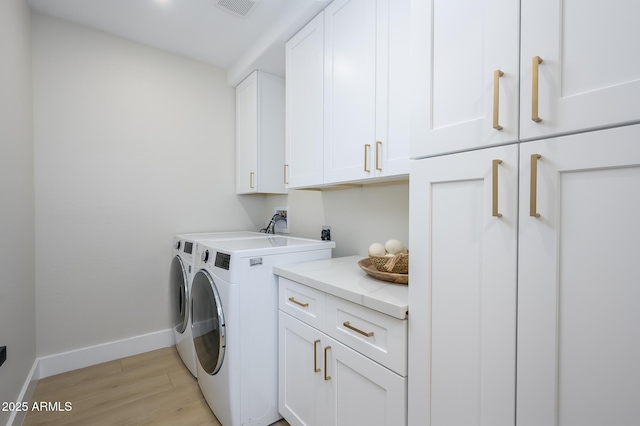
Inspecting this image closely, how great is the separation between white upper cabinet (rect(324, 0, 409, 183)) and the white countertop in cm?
49

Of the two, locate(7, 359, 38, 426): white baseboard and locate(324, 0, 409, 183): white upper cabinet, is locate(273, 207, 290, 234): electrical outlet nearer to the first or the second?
locate(324, 0, 409, 183): white upper cabinet

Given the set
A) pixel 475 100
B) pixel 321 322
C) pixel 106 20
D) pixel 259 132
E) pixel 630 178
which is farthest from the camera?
pixel 259 132

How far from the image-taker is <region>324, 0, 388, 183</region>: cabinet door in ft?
4.57

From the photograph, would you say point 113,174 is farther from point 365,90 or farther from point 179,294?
point 365,90

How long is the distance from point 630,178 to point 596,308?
0.89ft

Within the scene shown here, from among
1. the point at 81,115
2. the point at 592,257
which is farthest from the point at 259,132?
the point at 592,257

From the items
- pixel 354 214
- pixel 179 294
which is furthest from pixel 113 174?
pixel 354 214

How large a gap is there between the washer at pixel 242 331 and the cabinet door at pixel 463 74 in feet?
3.24

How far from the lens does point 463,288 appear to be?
2.63 ft

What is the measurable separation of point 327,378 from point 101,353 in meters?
1.98

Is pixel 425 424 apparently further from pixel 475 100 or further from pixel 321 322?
pixel 475 100

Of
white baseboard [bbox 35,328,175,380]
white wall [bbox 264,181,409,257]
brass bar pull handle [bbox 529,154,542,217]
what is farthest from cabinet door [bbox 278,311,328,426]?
white baseboard [bbox 35,328,175,380]

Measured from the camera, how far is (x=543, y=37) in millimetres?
653

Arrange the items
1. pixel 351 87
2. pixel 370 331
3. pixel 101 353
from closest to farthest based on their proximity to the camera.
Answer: pixel 370 331 < pixel 351 87 < pixel 101 353
